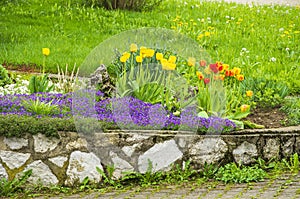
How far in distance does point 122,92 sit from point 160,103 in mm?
413

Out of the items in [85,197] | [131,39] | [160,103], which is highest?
[131,39]

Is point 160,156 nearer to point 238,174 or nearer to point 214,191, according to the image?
point 214,191

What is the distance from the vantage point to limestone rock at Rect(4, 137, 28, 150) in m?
5.96

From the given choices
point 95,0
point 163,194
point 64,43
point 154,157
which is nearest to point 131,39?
point 154,157

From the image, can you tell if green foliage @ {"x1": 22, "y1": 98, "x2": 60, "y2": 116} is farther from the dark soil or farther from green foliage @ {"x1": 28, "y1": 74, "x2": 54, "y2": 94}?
the dark soil

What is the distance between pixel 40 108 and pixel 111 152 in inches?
35.0

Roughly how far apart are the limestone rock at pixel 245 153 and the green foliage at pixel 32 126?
1612 mm

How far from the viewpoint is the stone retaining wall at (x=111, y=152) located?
236 inches

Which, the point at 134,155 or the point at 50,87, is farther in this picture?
the point at 50,87

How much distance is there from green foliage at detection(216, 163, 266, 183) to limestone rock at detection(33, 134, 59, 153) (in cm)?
159

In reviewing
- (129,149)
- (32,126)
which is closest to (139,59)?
(129,149)

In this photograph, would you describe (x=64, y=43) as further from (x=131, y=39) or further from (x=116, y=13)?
(x=131, y=39)

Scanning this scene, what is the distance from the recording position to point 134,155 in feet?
20.2

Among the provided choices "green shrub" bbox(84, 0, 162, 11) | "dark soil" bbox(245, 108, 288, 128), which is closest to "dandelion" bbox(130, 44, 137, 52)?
"dark soil" bbox(245, 108, 288, 128)
